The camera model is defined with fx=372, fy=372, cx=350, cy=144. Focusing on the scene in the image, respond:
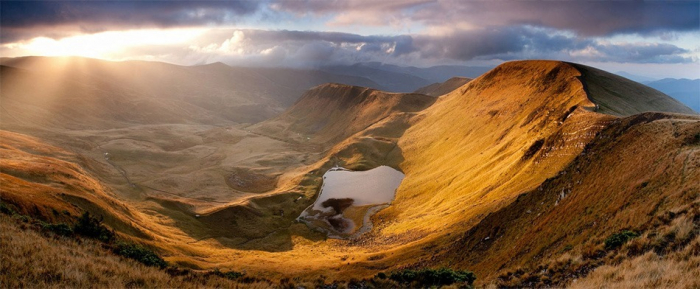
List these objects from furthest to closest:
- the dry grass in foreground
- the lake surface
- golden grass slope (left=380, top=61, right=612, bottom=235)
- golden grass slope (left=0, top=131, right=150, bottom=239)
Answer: the lake surface → golden grass slope (left=380, top=61, right=612, bottom=235) → golden grass slope (left=0, top=131, right=150, bottom=239) → the dry grass in foreground

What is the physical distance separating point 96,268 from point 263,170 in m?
146

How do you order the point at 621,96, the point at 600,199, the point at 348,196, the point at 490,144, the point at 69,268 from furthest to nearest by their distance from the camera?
the point at 348,196 → the point at 490,144 → the point at 621,96 → the point at 600,199 → the point at 69,268

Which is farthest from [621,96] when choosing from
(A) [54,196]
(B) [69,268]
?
(A) [54,196]

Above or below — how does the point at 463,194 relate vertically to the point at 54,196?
below

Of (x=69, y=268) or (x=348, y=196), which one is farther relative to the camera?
(x=348, y=196)

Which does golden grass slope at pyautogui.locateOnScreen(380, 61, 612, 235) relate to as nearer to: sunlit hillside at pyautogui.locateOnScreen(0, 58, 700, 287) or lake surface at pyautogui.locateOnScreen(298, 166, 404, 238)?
sunlit hillside at pyautogui.locateOnScreen(0, 58, 700, 287)

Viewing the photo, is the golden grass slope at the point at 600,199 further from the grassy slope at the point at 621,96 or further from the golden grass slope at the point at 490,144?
the grassy slope at the point at 621,96

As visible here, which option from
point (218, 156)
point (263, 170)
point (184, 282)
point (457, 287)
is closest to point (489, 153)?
point (457, 287)

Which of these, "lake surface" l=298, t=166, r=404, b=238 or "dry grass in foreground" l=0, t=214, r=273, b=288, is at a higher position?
"dry grass in foreground" l=0, t=214, r=273, b=288

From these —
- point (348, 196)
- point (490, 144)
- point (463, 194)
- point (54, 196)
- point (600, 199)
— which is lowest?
point (348, 196)

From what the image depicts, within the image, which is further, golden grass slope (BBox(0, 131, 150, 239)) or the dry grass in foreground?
golden grass slope (BBox(0, 131, 150, 239))

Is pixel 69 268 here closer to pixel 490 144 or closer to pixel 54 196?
pixel 54 196

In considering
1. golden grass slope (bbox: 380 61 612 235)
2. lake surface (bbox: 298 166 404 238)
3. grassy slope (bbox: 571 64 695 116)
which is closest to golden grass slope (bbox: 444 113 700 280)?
golden grass slope (bbox: 380 61 612 235)

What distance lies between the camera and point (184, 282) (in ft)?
69.1
